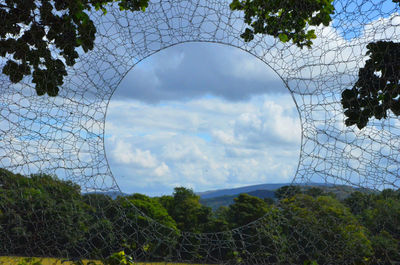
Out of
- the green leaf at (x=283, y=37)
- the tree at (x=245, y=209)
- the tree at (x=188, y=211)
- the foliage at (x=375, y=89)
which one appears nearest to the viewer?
the foliage at (x=375, y=89)

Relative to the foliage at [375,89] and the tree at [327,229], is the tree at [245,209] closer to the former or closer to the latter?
the tree at [327,229]

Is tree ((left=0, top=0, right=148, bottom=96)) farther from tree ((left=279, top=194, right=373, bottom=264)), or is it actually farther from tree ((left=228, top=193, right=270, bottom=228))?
tree ((left=228, top=193, right=270, bottom=228))

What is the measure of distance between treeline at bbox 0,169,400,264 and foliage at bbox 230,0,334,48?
161cm

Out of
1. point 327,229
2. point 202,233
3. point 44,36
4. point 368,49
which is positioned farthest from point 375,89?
point 44,36

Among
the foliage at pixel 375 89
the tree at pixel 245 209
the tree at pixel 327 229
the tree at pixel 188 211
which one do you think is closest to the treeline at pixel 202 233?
the tree at pixel 327 229

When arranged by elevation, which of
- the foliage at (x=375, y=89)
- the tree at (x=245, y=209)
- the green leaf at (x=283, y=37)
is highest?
the green leaf at (x=283, y=37)

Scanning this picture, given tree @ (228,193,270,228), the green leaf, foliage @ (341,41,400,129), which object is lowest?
tree @ (228,193,270,228)

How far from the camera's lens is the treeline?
424 centimetres

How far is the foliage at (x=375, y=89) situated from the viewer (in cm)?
411

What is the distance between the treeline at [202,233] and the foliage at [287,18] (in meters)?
1.61

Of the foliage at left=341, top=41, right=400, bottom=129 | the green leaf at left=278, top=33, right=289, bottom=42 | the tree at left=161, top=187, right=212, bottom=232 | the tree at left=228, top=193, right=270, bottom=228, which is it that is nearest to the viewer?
the foliage at left=341, top=41, right=400, bottom=129

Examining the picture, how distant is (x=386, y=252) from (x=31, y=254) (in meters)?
3.74

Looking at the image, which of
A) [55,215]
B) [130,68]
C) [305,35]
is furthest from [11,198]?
[305,35]

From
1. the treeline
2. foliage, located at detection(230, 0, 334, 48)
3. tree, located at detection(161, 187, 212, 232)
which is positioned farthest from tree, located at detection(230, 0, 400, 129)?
tree, located at detection(161, 187, 212, 232)
